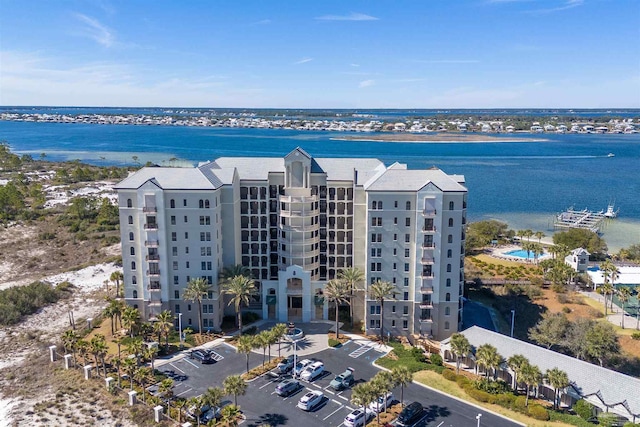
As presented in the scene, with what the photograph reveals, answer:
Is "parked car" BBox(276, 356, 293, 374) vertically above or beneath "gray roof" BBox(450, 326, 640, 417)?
beneath

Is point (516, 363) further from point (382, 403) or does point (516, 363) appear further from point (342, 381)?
point (342, 381)

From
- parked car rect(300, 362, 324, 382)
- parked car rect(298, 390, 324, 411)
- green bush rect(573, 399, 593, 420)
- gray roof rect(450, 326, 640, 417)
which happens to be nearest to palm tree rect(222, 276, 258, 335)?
parked car rect(300, 362, 324, 382)

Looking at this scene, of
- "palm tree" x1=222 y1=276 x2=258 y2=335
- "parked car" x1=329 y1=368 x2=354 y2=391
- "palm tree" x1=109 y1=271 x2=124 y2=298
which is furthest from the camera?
"palm tree" x1=109 y1=271 x2=124 y2=298

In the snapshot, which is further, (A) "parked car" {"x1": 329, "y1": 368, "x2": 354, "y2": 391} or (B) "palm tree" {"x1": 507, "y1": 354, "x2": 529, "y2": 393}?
(A) "parked car" {"x1": 329, "y1": 368, "x2": 354, "y2": 391}

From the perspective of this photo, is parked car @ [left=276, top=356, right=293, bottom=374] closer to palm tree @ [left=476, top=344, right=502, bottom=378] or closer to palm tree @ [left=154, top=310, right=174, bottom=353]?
palm tree @ [left=154, top=310, right=174, bottom=353]

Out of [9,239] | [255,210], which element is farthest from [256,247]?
[9,239]

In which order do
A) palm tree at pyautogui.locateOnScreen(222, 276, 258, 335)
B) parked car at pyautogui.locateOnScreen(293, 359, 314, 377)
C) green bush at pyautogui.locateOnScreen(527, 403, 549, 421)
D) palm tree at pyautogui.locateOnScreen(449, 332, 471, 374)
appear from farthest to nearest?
palm tree at pyautogui.locateOnScreen(222, 276, 258, 335)
parked car at pyautogui.locateOnScreen(293, 359, 314, 377)
palm tree at pyautogui.locateOnScreen(449, 332, 471, 374)
green bush at pyautogui.locateOnScreen(527, 403, 549, 421)
